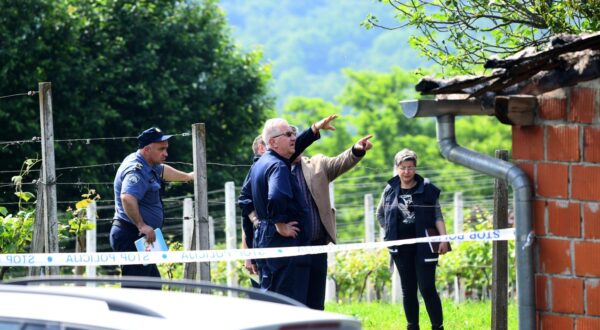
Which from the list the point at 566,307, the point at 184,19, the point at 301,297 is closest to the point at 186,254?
the point at 301,297

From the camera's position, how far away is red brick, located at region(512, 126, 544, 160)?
6.71 m

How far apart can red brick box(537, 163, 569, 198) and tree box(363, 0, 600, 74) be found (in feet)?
13.4

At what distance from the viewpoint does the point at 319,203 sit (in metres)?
9.55

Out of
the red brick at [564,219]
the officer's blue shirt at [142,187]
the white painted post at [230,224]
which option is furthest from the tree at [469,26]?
the white painted post at [230,224]

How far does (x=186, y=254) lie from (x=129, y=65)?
21.9m

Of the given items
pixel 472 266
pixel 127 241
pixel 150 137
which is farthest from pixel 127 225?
pixel 472 266

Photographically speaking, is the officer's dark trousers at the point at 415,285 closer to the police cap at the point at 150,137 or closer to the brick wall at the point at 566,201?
the police cap at the point at 150,137

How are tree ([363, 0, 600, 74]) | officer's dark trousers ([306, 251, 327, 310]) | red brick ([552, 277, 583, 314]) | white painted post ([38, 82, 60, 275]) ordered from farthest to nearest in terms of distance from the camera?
1. tree ([363, 0, 600, 74])
2. white painted post ([38, 82, 60, 275])
3. officer's dark trousers ([306, 251, 327, 310])
4. red brick ([552, 277, 583, 314])

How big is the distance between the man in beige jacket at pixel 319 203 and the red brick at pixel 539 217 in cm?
281

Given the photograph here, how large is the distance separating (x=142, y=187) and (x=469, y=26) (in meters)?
3.50

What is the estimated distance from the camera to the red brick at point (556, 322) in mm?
6633

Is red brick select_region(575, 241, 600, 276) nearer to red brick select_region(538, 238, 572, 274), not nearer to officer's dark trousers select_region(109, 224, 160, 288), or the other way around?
red brick select_region(538, 238, 572, 274)

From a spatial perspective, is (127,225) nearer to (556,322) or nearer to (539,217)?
(539,217)

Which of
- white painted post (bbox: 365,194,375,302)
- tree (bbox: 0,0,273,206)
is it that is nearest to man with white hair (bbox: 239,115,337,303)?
white painted post (bbox: 365,194,375,302)
